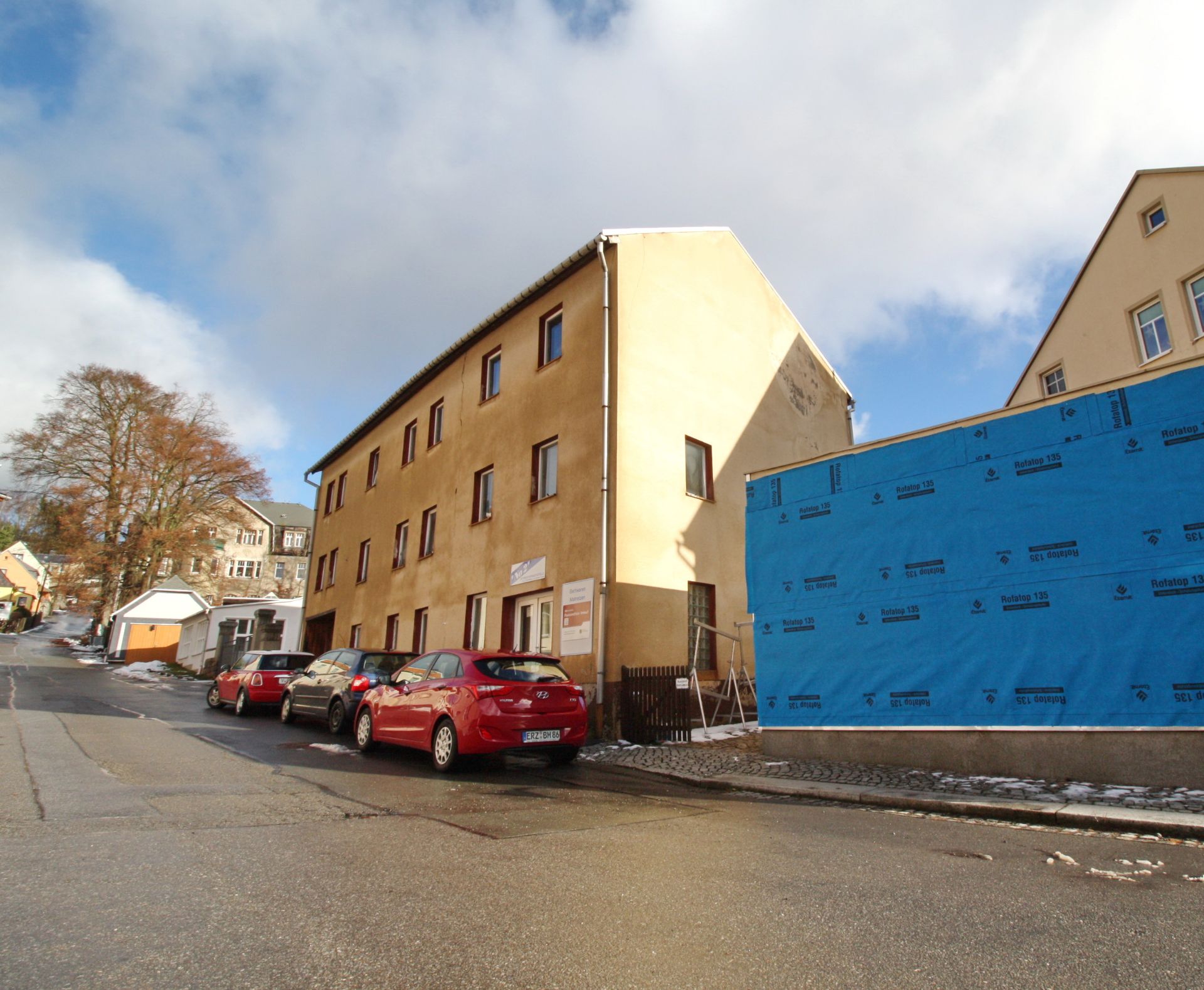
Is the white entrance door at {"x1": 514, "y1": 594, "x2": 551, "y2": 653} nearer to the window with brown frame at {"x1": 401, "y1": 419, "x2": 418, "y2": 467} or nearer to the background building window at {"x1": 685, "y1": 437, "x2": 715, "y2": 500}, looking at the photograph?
the background building window at {"x1": 685, "y1": 437, "x2": 715, "y2": 500}

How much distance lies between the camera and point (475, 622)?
16859 millimetres

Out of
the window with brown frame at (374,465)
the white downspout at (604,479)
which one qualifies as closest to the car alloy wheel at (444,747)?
the white downspout at (604,479)

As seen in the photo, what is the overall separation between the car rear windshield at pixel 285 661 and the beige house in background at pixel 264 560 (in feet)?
149

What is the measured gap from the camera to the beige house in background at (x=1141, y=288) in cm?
1864

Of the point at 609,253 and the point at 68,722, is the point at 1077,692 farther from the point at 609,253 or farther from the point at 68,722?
the point at 68,722

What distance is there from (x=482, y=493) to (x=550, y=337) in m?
4.13

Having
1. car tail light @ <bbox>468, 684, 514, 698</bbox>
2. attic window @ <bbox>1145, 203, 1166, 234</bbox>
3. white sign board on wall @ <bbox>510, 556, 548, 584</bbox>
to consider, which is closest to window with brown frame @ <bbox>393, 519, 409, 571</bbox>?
white sign board on wall @ <bbox>510, 556, 548, 584</bbox>

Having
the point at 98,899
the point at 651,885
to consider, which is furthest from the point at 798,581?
the point at 98,899

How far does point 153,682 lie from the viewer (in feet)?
95.6

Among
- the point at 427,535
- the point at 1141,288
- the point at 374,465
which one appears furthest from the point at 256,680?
the point at 1141,288

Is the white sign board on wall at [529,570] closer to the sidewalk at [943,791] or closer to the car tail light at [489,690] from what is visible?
the sidewalk at [943,791]

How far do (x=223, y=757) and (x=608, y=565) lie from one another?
6542 millimetres

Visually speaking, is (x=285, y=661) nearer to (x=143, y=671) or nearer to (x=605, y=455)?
(x=605, y=455)

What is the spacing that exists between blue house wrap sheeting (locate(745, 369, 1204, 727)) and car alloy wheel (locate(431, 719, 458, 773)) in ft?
13.8
